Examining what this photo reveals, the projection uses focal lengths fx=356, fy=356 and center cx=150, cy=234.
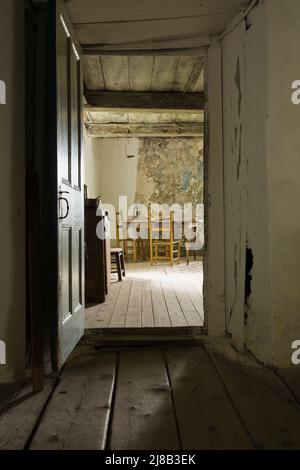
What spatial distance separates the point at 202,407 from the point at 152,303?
221cm

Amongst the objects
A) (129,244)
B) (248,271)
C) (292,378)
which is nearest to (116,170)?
(129,244)

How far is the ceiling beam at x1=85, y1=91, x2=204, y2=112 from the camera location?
15.1 feet

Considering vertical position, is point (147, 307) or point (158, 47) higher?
point (158, 47)

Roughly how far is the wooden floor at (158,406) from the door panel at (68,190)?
25 centimetres

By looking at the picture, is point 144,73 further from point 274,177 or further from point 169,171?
point 169,171

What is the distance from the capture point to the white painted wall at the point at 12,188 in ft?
6.24

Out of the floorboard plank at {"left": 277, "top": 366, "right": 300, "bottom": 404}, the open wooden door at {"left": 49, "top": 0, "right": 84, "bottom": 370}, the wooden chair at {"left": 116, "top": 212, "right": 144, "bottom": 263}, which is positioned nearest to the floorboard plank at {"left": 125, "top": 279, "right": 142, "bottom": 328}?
the open wooden door at {"left": 49, "top": 0, "right": 84, "bottom": 370}

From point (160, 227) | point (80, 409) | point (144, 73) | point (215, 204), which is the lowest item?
point (80, 409)

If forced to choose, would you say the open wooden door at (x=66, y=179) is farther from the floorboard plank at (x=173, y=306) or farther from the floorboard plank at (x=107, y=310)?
the floorboard plank at (x=173, y=306)

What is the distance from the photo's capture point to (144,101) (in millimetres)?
4680
